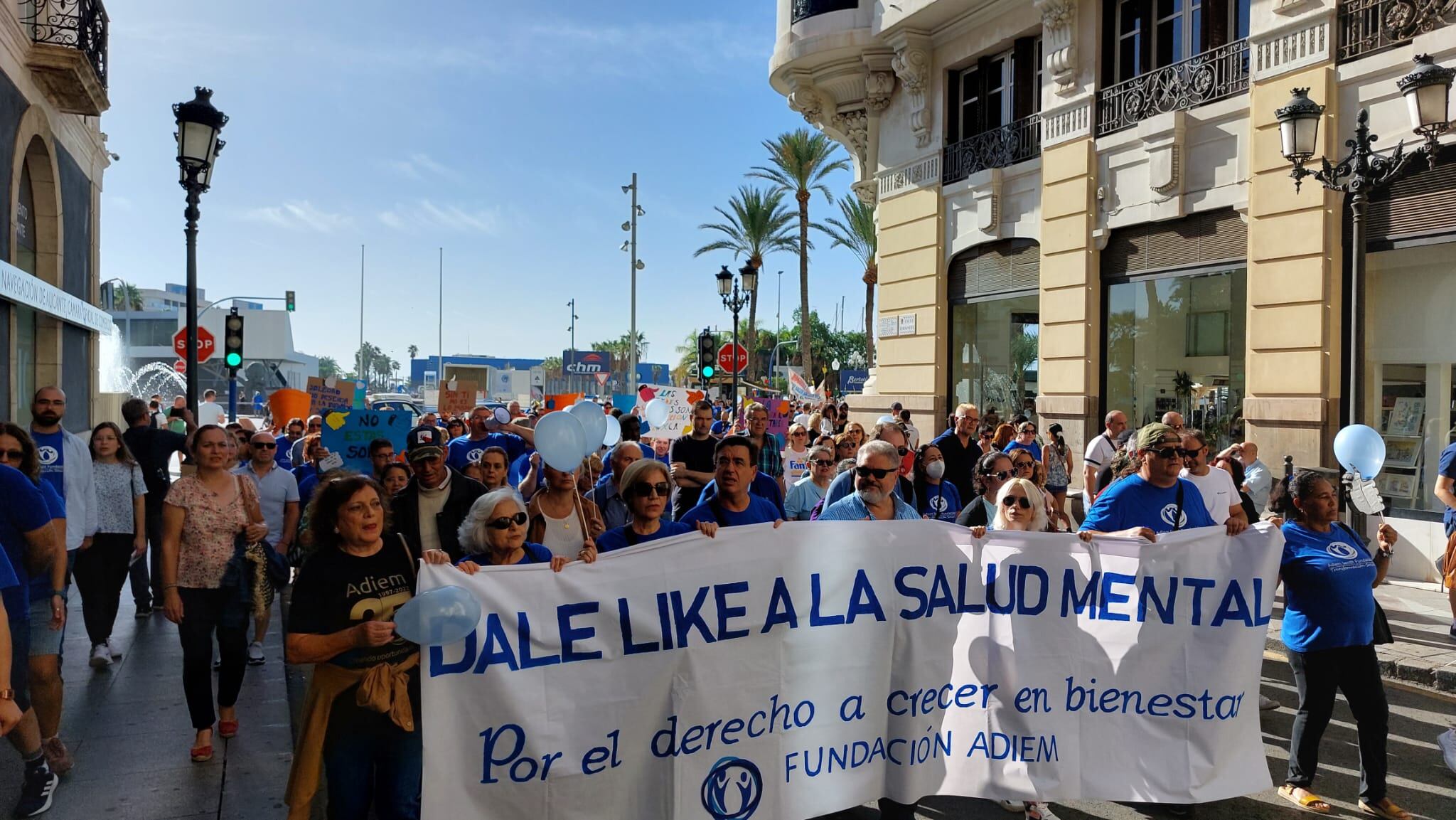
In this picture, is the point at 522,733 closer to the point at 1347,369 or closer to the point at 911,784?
the point at 911,784

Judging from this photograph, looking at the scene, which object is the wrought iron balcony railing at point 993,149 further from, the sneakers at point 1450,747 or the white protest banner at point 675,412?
the sneakers at point 1450,747

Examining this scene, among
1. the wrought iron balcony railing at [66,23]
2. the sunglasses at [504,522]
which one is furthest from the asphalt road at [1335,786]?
the wrought iron balcony railing at [66,23]

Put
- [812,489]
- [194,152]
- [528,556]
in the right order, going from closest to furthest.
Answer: [528,556] < [812,489] < [194,152]

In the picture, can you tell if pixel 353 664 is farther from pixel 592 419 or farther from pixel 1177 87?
pixel 1177 87

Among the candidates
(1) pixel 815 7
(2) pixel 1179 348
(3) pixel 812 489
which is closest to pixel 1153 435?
(3) pixel 812 489

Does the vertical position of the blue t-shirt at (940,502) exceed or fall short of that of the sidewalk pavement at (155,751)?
it exceeds it

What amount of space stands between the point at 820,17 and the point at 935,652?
57.9 feet

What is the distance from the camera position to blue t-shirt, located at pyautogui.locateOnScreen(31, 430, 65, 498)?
593 cm

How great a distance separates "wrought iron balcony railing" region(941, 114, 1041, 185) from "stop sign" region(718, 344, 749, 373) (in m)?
5.32

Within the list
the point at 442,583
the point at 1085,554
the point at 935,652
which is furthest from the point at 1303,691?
the point at 442,583

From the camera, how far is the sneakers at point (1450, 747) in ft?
16.2

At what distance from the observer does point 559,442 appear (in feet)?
15.5

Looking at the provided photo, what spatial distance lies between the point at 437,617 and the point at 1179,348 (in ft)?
43.6

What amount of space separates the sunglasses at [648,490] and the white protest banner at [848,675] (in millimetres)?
404
